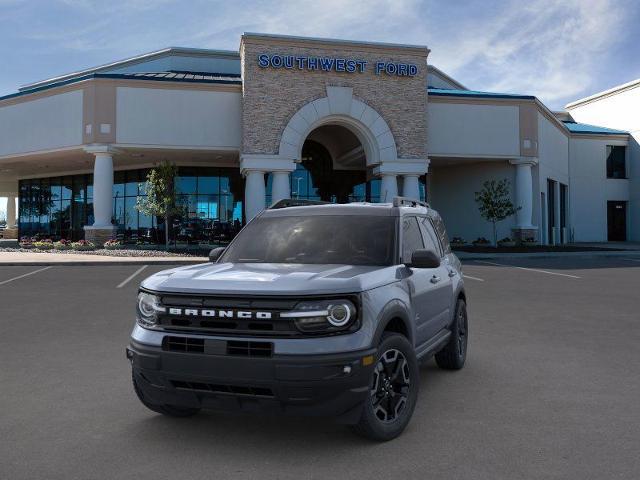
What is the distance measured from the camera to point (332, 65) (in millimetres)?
28531

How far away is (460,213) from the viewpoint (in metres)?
36.7

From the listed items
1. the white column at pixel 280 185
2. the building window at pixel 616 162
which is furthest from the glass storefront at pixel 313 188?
the building window at pixel 616 162

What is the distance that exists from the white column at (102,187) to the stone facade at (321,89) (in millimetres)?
7068

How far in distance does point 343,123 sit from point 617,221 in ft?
86.3

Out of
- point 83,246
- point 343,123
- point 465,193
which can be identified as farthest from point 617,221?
point 83,246

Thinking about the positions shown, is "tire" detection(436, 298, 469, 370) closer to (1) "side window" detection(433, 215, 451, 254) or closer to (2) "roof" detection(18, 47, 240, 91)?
(1) "side window" detection(433, 215, 451, 254)

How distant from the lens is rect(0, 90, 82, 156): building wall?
96.7 feet

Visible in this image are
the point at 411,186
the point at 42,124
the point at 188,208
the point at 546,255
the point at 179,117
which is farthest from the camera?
the point at 188,208

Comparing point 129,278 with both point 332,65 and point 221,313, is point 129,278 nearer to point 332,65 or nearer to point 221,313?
point 221,313

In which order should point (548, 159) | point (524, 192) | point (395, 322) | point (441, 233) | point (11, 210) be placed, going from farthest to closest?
1. point (11, 210)
2. point (548, 159)
3. point (524, 192)
4. point (441, 233)
5. point (395, 322)

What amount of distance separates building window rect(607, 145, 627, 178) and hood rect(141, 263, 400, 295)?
44652 mm

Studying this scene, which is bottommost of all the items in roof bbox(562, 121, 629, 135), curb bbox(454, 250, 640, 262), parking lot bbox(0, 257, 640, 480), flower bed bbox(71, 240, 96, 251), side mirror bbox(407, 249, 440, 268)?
parking lot bbox(0, 257, 640, 480)

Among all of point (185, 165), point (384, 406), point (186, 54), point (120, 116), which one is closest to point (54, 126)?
point (120, 116)

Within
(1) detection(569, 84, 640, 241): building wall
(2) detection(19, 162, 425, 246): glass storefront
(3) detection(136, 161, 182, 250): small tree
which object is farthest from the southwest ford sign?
(1) detection(569, 84, 640, 241): building wall
